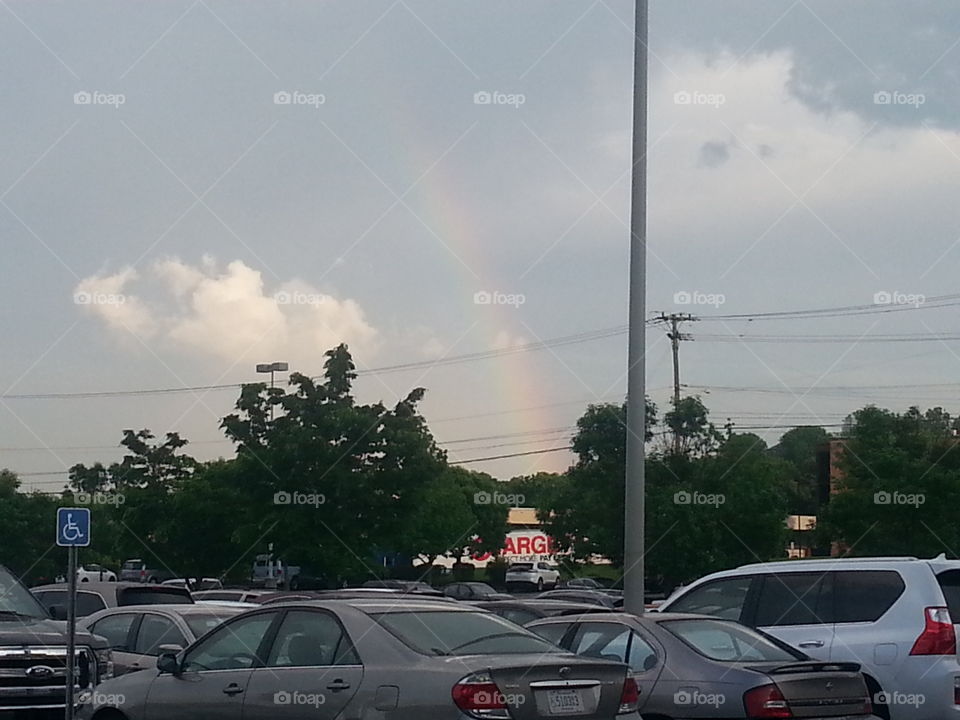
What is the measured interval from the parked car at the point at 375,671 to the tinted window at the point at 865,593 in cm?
428

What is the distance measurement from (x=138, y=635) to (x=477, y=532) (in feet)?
202

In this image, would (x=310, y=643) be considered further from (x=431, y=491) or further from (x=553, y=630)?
(x=431, y=491)

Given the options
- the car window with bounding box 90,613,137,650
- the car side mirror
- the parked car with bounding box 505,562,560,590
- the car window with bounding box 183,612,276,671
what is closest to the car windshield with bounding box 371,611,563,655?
the car window with bounding box 183,612,276,671

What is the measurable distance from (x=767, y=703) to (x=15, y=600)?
8.12 metres

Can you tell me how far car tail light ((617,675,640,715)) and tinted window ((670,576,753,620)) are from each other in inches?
196

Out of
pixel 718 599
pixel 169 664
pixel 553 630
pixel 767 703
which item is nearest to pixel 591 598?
pixel 718 599

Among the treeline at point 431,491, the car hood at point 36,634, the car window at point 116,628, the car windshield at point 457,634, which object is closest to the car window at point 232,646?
the car windshield at point 457,634

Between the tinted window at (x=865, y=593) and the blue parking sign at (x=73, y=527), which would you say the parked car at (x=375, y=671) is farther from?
the tinted window at (x=865, y=593)

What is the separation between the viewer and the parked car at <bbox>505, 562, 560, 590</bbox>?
61.7 metres

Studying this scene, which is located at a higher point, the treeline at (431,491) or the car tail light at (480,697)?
the treeline at (431,491)

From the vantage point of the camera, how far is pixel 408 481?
120ft

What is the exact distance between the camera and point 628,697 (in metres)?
8.97

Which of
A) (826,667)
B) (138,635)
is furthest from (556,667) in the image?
(138,635)

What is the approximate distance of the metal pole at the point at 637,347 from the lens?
17.3 m
